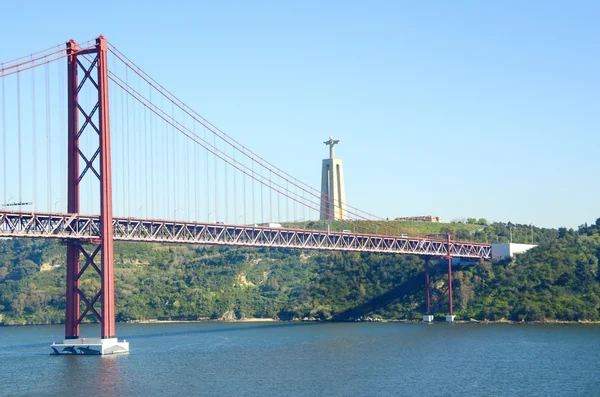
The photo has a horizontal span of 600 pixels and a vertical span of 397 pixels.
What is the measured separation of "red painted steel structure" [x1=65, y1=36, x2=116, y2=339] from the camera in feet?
192

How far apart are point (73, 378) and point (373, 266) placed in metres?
62.2

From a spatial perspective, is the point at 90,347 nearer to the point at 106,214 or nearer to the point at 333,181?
the point at 106,214

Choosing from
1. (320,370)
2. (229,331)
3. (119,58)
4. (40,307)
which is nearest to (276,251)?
(40,307)

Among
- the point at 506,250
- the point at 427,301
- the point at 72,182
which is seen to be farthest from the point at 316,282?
the point at 72,182

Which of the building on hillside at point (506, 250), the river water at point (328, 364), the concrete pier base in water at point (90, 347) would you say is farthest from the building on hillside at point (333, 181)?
the concrete pier base in water at point (90, 347)

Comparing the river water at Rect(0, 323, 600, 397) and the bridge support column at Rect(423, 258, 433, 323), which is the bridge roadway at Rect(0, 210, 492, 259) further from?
the river water at Rect(0, 323, 600, 397)

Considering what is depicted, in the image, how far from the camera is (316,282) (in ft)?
365

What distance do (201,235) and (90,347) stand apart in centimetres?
1658

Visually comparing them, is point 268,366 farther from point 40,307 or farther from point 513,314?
point 40,307

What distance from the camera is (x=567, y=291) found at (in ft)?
298

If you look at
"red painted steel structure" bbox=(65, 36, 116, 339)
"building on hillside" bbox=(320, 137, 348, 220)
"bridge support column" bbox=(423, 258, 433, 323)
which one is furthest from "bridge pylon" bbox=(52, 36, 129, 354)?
"building on hillside" bbox=(320, 137, 348, 220)

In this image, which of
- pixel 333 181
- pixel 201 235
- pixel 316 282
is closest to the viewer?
pixel 201 235

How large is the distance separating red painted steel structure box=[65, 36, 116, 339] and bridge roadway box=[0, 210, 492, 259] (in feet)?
4.23

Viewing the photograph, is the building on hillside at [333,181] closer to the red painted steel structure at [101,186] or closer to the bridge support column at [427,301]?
the bridge support column at [427,301]
